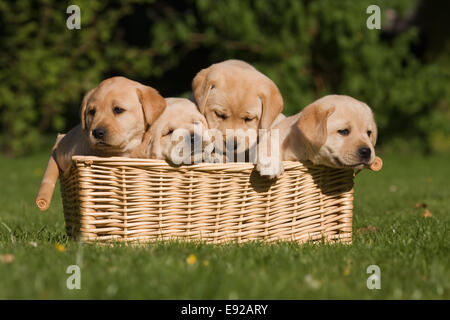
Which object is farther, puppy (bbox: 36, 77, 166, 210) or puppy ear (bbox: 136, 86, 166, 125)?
puppy ear (bbox: 136, 86, 166, 125)

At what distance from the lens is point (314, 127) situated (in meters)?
3.64

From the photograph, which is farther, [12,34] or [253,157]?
[12,34]

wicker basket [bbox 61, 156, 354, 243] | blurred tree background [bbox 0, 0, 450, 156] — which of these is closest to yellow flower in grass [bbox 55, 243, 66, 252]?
wicker basket [bbox 61, 156, 354, 243]

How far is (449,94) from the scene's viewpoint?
12.3 meters

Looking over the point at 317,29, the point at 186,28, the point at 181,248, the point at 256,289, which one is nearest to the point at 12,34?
the point at 186,28

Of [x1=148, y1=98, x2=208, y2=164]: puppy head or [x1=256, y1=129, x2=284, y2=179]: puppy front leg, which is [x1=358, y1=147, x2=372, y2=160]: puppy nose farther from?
[x1=148, y1=98, x2=208, y2=164]: puppy head

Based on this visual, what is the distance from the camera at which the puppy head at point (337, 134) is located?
11.8 feet

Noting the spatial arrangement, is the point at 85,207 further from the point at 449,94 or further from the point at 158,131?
the point at 449,94

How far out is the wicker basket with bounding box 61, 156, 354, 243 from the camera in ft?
11.1

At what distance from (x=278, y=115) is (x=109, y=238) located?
5.41 feet

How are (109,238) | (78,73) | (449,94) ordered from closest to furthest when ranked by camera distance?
(109,238) → (449,94) → (78,73)

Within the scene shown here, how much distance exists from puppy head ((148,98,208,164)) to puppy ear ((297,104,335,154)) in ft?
2.23
